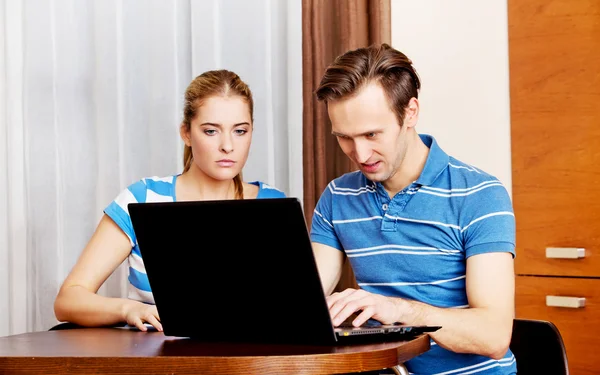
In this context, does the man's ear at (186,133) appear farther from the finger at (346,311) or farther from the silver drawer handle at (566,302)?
the silver drawer handle at (566,302)

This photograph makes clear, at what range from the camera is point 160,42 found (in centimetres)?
270

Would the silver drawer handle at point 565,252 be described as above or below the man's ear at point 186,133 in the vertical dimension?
below

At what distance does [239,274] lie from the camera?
4.25 ft

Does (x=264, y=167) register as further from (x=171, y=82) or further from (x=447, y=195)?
(x=447, y=195)

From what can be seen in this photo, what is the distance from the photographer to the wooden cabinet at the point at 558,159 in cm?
245

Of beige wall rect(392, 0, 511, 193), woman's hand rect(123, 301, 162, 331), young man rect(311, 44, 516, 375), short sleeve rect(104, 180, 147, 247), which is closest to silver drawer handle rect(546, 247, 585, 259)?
beige wall rect(392, 0, 511, 193)

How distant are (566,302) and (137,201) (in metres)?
1.33

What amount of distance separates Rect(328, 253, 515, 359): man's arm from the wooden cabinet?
940 mm

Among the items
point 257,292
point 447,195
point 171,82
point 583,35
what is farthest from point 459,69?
point 257,292

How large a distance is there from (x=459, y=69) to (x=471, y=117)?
0.60 feet

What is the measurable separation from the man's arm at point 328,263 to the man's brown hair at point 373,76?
0.37 meters

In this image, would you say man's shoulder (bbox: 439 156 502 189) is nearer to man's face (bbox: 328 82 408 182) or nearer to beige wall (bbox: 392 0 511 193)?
man's face (bbox: 328 82 408 182)

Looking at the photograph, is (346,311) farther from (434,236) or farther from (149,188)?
(149,188)

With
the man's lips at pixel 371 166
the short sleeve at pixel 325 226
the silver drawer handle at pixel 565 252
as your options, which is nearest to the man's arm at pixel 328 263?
the short sleeve at pixel 325 226
